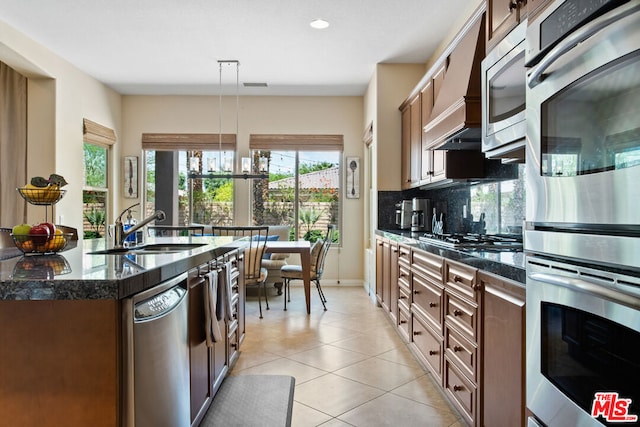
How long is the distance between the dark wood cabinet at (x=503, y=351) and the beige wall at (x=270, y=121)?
4529 mm

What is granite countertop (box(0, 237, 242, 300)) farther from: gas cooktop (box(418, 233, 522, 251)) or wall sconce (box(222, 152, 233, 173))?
wall sconce (box(222, 152, 233, 173))

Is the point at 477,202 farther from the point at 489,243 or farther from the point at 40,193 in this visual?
the point at 40,193

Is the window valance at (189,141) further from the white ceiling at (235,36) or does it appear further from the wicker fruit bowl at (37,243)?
the wicker fruit bowl at (37,243)

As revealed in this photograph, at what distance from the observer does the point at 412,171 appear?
173 inches

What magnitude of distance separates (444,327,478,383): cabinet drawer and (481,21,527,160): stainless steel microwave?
95 cm

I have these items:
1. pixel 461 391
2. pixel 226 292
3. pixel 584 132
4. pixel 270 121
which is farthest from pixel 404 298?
pixel 270 121

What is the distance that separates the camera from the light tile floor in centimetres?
231

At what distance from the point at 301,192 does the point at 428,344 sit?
408 cm

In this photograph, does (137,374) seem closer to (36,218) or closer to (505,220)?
(505,220)

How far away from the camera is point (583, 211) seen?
3.69 feet

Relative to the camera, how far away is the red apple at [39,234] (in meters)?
1.76

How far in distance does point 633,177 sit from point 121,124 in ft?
21.9

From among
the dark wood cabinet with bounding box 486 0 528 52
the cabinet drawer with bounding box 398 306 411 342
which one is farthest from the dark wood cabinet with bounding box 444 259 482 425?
the dark wood cabinet with bounding box 486 0 528 52

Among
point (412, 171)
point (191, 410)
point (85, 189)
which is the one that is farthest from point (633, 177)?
point (85, 189)
